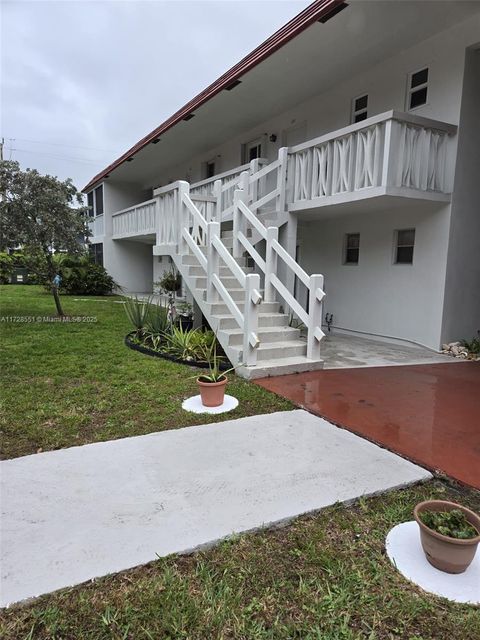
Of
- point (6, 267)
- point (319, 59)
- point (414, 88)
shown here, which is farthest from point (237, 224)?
point (6, 267)

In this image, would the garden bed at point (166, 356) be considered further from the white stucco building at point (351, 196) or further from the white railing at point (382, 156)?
the white railing at point (382, 156)

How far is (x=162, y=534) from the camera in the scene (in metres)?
2.23

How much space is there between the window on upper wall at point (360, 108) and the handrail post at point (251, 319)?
A: 18.2ft

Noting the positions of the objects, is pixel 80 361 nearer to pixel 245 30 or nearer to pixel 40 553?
pixel 40 553

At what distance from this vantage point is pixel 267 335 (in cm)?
604

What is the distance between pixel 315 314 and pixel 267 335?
0.79 m

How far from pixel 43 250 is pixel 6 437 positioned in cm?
654

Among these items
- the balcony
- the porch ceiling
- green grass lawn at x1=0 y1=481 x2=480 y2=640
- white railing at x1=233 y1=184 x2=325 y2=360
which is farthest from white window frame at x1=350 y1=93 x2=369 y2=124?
green grass lawn at x1=0 y1=481 x2=480 y2=640

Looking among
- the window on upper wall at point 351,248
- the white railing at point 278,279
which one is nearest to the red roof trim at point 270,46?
the white railing at point 278,279

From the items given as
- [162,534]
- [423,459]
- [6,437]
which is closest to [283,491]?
[162,534]

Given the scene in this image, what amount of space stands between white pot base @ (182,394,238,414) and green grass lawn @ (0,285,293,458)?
9cm

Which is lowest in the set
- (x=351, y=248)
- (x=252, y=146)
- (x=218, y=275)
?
(x=218, y=275)

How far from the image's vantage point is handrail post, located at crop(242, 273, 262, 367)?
207 inches

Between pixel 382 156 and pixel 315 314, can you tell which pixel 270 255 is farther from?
pixel 382 156
